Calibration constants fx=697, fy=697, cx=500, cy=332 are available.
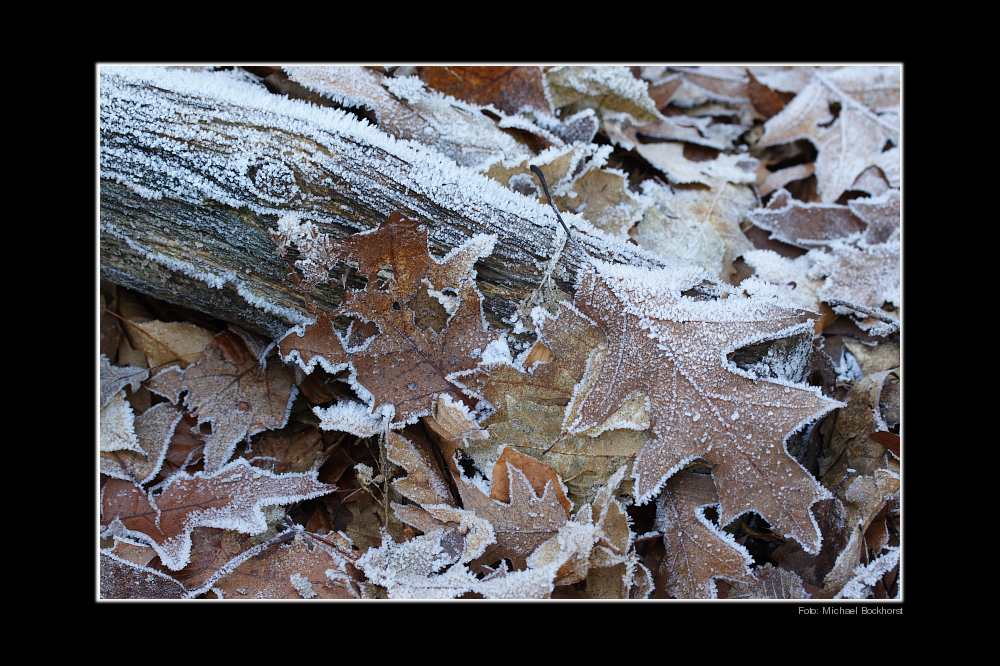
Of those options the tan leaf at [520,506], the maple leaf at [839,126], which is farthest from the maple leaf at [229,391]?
the maple leaf at [839,126]

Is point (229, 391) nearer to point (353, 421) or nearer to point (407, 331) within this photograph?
point (353, 421)

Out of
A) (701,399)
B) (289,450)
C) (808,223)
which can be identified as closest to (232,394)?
(289,450)

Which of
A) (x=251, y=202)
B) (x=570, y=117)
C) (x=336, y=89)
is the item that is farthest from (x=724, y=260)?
(x=251, y=202)

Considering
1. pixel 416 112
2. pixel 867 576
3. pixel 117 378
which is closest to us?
pixel 867 576

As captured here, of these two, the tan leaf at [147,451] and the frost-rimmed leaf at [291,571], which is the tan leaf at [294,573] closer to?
the frost-rimmed leaf at [291,571]

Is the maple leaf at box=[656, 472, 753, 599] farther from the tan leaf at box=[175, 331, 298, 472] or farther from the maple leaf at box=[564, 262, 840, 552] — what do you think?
the tan leaf at box=[175, 331, 298, 472]

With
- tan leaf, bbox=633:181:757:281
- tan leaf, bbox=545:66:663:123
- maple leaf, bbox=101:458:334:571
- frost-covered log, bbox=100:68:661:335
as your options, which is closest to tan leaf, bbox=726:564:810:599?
A: frost-covered log, bbox=100:68:661:335
